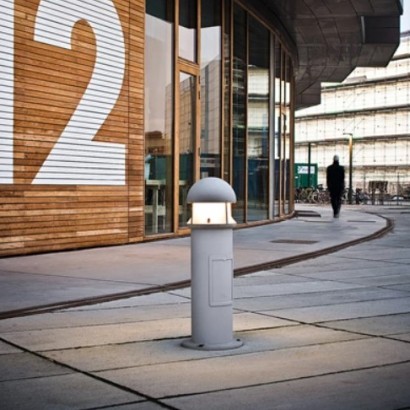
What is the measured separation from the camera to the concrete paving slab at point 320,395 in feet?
12.6

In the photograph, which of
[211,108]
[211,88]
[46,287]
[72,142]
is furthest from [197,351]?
[211,88]

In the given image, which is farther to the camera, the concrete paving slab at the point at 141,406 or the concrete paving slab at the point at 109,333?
the concrete paving slab at the point at 109,333

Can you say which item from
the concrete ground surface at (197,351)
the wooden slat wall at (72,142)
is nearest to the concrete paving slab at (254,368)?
the concrete ground surface at (197,351)

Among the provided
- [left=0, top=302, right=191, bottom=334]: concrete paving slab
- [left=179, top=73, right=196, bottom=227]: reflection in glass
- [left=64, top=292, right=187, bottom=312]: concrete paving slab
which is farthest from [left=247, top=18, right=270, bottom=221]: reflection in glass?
[left=0, top=302, right=191, bottom=334]: concrete paving slab

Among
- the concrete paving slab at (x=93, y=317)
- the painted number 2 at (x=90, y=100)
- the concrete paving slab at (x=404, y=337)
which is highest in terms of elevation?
the painted number 2 at (x=90, y=100)

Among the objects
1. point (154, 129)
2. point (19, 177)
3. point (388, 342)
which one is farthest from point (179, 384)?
point (154, 129)

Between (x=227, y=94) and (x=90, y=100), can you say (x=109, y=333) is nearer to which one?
(x=90, y=100)

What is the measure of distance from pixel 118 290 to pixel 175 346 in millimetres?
2679

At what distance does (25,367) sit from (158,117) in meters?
10.7

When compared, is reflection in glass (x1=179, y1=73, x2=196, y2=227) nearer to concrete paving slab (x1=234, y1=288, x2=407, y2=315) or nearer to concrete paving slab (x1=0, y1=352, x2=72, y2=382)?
concrete paving slab (x1=234, y1=288, x2=407, y2=315)

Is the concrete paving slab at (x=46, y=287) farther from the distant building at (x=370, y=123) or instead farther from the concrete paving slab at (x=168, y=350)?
the distant building at (x=370, y=123)

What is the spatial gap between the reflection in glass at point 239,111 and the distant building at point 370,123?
56.2 meters

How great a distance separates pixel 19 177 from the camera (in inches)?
443

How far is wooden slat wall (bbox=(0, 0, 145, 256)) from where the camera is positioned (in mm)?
11258
